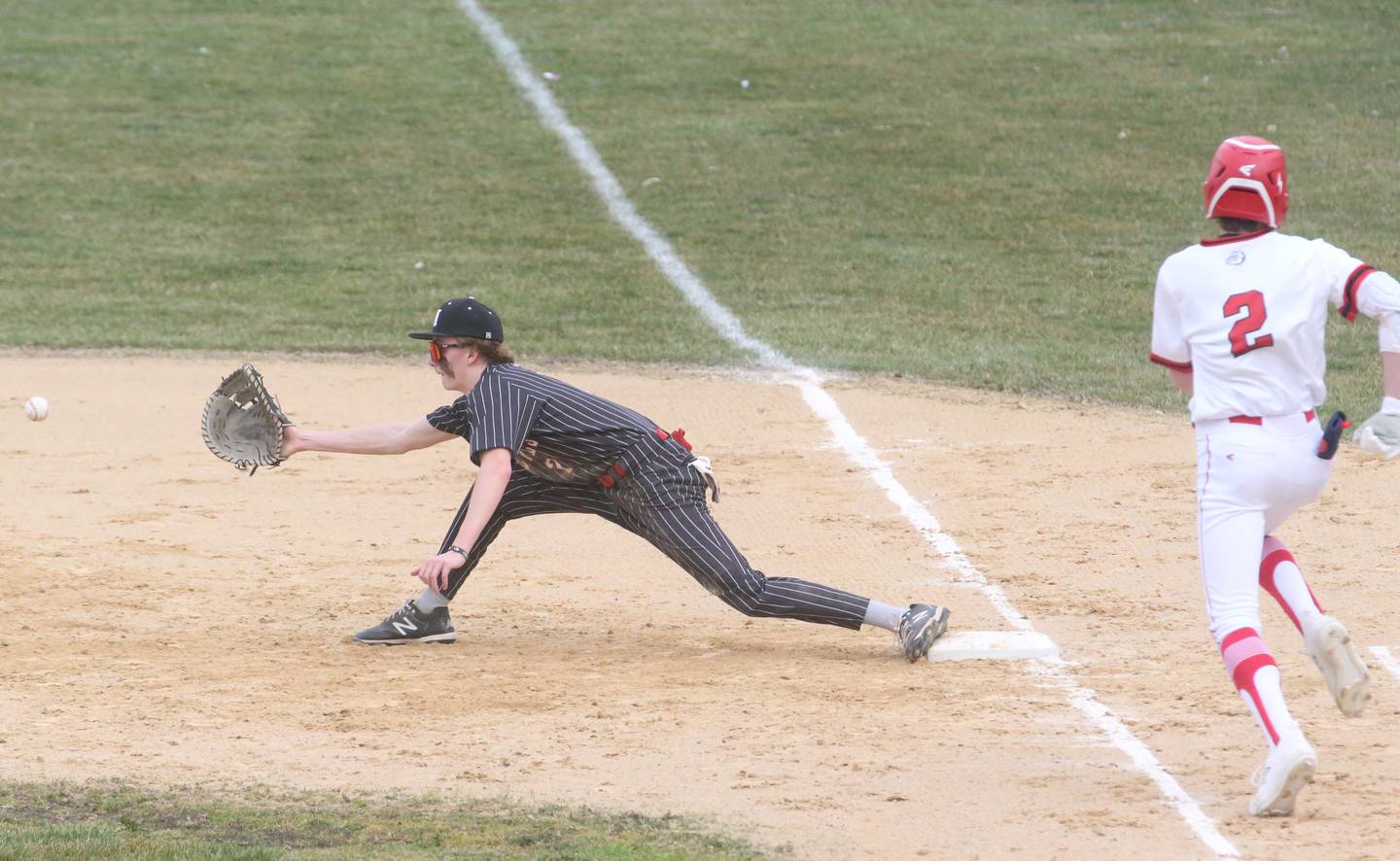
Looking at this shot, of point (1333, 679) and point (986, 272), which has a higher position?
point (1333, 679)

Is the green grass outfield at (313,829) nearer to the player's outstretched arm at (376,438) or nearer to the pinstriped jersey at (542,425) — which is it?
the pinstriped jersey at (542,425)

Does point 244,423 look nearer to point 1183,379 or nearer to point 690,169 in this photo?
point 1183,379

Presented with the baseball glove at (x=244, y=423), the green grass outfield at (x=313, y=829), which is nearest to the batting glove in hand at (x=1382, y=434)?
the green grass outfield at (x=313, y=829)

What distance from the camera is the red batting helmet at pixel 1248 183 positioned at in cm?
496

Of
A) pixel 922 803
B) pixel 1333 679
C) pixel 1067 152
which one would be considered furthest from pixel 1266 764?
pixel 1067 152

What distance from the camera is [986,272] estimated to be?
14.4 m

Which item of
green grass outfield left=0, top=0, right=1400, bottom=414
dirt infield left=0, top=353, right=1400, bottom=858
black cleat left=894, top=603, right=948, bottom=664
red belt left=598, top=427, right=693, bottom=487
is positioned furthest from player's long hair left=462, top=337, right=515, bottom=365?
green grass outfield left=0, top=0, right=1400, bottom=414

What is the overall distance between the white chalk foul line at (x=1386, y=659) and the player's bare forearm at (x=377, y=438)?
11.2 ft

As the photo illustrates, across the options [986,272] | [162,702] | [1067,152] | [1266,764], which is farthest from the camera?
[1067,152]

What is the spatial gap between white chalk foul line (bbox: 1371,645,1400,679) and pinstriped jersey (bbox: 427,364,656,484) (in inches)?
107

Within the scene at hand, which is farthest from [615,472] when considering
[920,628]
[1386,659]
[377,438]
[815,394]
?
[815,394]

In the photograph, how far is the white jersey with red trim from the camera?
4879mm

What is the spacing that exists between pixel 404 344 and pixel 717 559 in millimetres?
6476

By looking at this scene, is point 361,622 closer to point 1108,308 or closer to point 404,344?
point 404,344
